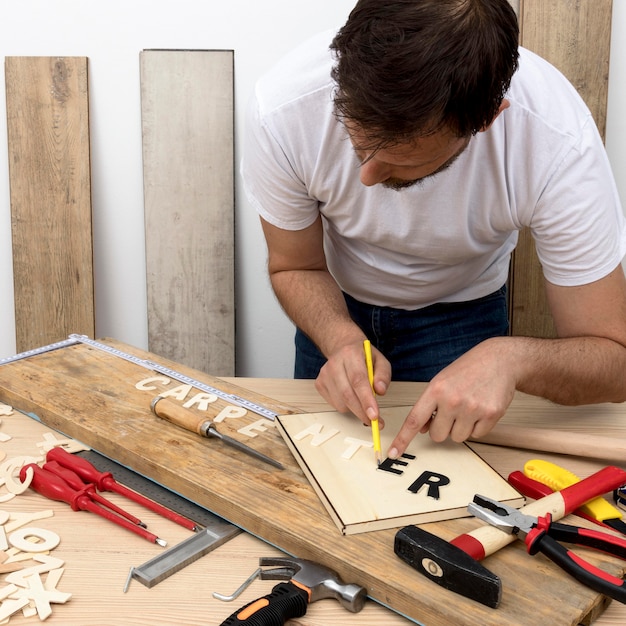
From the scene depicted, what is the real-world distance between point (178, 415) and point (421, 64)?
27.4 inches

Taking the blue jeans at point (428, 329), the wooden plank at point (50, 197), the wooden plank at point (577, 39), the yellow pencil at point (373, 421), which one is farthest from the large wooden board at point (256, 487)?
the wooden plank at point (577, 39)

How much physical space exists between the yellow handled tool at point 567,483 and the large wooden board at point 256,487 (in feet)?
0.35

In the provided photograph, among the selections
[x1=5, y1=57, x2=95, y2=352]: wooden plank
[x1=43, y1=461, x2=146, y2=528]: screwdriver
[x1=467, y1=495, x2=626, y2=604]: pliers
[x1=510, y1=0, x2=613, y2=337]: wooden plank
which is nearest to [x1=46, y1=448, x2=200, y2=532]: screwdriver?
[x1=43, y1=461, x2=146, y2=528]: screwdriver

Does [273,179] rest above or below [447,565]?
above

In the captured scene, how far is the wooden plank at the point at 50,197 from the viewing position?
2.50m

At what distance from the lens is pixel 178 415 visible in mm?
1236

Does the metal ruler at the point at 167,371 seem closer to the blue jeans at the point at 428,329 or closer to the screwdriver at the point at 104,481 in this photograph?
the screwdriver at the point at 104,481

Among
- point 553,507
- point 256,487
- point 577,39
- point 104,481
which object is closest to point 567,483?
point 553,507

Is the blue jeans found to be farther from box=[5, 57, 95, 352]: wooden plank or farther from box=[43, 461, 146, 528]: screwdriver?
box=[5, 57, 95, 352]: wooden plank

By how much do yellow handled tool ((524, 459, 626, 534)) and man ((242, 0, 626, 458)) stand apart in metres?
0.10

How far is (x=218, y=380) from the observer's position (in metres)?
1.50

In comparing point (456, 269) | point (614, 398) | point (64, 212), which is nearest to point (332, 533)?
point (614, 398)

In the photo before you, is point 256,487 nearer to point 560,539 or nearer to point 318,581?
point 318,581

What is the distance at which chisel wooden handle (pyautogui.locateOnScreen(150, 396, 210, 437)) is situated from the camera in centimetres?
121
